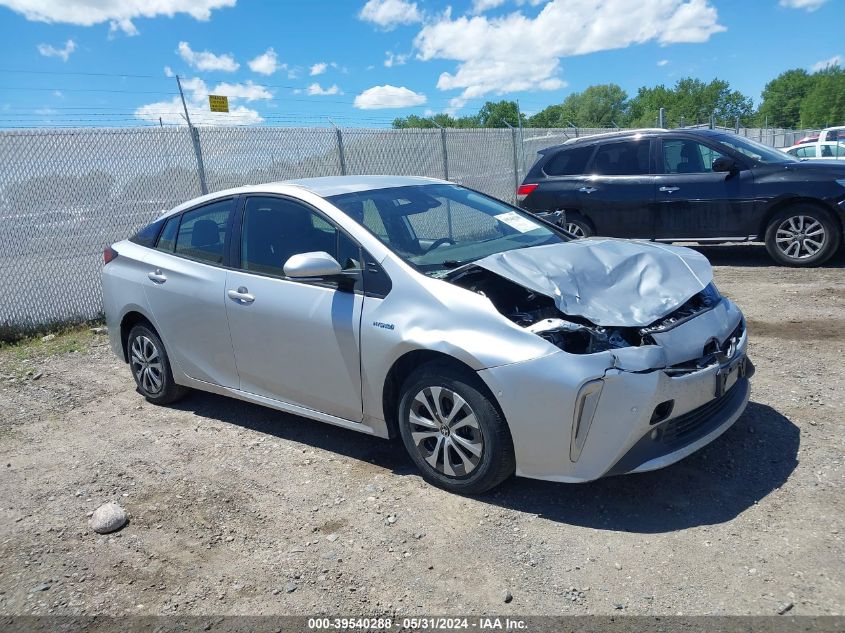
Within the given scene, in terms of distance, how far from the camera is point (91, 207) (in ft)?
27.1

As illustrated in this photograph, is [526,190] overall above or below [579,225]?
above

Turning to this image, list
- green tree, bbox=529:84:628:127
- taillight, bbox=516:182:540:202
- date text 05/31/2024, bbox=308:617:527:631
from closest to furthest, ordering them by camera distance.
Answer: date text 05/31/2024, bbox=308:617:527:631 < taillight, bbox=516:182:540:202 < green tree, bbox=529:84:628:127

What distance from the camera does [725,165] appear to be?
8.66m

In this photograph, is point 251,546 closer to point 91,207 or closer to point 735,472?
point 735,472

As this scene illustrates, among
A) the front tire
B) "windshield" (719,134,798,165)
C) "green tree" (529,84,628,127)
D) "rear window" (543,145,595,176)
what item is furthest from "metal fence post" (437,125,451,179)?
"green tree" (529,84,628,127)

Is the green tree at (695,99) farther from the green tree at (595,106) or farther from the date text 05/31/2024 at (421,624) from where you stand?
the date text 05/31/2024 at (421,624)

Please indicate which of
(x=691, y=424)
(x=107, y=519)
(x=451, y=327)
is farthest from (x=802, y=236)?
(x=107, y=519)

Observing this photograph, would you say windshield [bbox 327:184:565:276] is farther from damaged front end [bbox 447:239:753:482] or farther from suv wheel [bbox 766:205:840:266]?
suv wheel [bbox 766:205:840:266]

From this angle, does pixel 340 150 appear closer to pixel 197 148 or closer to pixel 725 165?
pixel 197 148

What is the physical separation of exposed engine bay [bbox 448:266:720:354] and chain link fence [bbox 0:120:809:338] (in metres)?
6.16

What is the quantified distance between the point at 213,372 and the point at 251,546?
5.58 ft

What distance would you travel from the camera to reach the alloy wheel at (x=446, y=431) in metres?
3.51

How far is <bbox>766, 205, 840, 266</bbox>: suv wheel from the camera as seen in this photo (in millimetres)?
8281

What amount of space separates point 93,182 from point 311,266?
→ 18.6 feet
